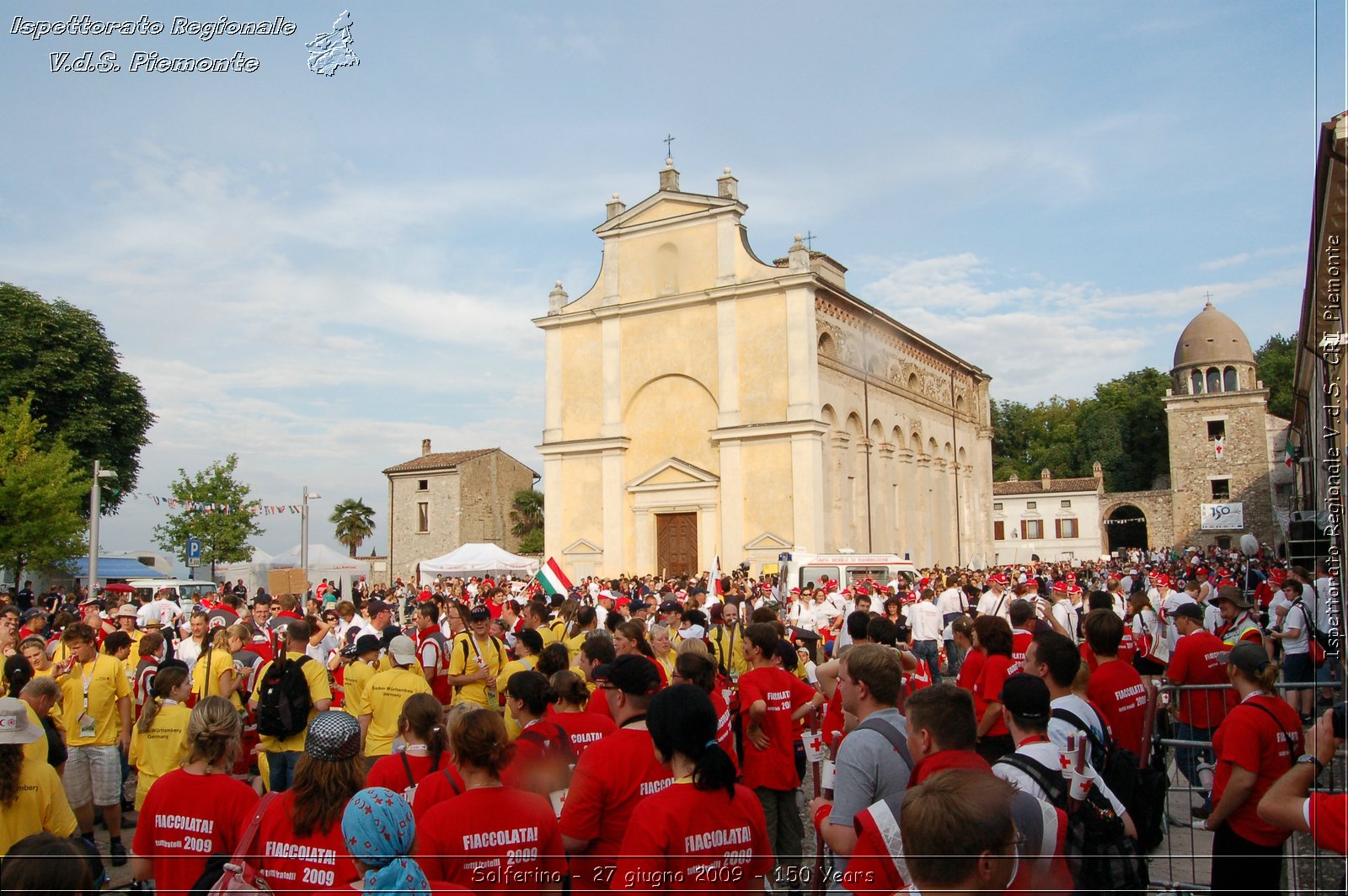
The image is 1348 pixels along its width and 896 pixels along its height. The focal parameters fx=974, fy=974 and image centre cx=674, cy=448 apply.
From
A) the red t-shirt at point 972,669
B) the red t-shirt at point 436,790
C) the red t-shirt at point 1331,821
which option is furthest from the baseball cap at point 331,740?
the red t-shirt at point 972,669

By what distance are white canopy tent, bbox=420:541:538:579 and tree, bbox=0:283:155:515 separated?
19601mm

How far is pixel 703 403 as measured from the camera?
37.3m

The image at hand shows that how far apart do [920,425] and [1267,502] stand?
2952cm

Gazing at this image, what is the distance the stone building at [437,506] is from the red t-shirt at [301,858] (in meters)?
49.2

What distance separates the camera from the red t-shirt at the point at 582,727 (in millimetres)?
5375

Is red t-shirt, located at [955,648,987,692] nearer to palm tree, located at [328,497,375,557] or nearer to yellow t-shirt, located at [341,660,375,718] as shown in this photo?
yellow t-shirt, located at [341,660,375,718]

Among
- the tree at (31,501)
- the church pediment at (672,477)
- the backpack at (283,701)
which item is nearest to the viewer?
the backpack at (283,701)

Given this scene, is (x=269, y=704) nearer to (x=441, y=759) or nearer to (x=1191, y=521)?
(x=441, y=759)

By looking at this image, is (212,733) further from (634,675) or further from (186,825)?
(634,675)

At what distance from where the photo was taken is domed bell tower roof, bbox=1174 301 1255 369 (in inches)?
2608

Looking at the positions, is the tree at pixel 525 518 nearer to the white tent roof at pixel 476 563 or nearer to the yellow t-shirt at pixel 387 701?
the white tent roof at pixel 476 563

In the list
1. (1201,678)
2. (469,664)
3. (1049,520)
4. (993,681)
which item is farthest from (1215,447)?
(469,664)

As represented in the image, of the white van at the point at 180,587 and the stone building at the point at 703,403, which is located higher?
the stone building at the point at 703,403

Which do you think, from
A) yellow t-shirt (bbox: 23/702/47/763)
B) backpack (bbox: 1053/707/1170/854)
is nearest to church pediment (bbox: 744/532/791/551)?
backpack (bbox: 1053/707/1170/854)
